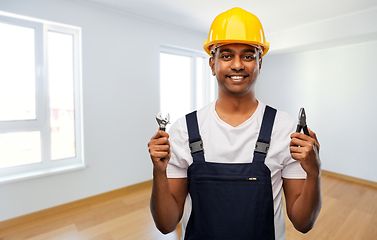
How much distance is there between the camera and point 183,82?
408 cm

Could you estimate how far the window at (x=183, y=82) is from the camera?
375 centimetres

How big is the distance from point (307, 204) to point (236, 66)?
0.53 m

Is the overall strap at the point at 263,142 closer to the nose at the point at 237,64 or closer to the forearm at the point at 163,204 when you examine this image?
the nose at the point at 237,64

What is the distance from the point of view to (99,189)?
2947 millimetres

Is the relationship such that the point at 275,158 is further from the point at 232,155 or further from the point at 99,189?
the point at 99,189

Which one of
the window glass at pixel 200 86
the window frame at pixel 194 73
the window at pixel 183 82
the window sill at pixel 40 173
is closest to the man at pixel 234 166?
the window sill at pixel 40 173

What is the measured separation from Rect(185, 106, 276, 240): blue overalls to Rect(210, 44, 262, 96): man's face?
164mm

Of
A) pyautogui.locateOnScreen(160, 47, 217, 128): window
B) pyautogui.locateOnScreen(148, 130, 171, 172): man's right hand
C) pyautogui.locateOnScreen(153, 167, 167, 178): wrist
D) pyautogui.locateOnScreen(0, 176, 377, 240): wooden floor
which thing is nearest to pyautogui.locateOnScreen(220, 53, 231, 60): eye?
pyautogui.locateOnScreen(148, 130, 171, 172): man's right hand

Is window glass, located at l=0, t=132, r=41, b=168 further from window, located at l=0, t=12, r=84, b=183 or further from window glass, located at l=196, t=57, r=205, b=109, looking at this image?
window glass, located at l=196, t=57, r=205, b=109

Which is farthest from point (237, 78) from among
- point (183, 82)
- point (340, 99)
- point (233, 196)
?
point (340, 99)

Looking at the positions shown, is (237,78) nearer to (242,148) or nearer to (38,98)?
(242,148)

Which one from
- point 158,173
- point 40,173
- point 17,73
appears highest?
point 17,73

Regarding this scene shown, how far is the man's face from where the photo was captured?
2.73 feet

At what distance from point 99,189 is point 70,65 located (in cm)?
162
